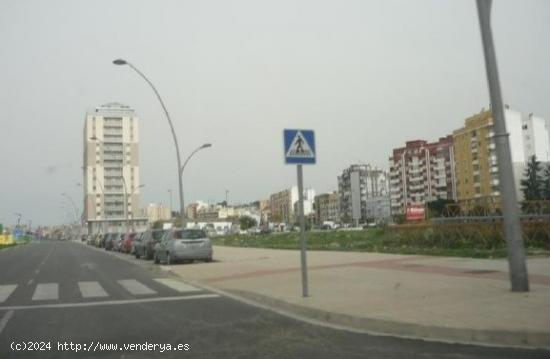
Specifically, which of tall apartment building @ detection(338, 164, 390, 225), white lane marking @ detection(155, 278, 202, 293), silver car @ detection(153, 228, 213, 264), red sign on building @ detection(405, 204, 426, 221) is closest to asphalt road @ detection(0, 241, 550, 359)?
white lane marking @ detection(155, 278, 202, 293)

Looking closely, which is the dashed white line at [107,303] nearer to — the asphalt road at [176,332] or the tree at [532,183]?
the asphalt road at [176,332]

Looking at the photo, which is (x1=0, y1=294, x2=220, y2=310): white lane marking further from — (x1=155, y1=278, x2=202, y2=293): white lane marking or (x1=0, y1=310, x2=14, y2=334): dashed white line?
(x1=155, y1=278, x2=202, y2=293): white lane marking

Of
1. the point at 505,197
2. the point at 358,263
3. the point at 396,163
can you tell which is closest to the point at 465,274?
the point at 505,197

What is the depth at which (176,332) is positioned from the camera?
8.61 m

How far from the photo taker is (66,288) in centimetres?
1605

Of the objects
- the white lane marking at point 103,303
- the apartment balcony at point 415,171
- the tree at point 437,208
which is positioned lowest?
the white lane marking at point 103,303

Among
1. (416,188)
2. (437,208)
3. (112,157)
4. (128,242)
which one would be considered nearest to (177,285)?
(128,242)

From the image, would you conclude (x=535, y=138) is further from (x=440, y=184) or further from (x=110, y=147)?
(x=110, y=147)

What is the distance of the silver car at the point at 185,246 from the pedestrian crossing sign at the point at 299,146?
14.0m

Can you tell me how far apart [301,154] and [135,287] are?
680 centimetres

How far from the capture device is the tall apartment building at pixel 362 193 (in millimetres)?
165750

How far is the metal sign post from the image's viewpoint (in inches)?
453

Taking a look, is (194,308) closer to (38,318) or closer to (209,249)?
(38,318)

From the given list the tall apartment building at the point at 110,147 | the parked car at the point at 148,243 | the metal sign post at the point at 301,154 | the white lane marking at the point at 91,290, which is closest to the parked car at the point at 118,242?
the parked car at the point at 148,243
